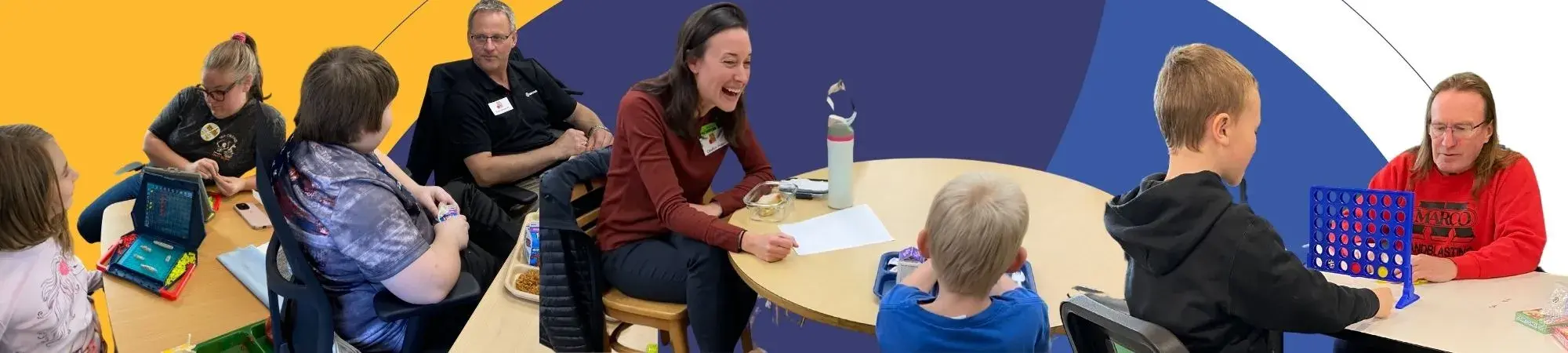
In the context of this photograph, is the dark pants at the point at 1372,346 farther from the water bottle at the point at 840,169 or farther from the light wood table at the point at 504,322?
the light wood table at the point at 504,322

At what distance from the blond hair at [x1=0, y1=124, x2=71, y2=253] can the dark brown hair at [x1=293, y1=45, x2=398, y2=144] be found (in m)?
0.55

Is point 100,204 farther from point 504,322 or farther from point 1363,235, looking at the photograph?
point 1363,235

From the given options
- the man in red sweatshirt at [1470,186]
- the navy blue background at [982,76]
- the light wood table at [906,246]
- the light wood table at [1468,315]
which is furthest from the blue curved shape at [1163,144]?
the light wood table at [1468,315]

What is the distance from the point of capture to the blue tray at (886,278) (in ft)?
7.41

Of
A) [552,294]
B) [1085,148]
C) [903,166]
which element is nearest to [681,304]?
[552,294]

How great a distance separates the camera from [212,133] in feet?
12.2

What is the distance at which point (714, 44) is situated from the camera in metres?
2.67

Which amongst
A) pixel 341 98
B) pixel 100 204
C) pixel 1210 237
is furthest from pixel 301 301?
pixel 1210 237

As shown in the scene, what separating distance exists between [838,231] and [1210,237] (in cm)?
104

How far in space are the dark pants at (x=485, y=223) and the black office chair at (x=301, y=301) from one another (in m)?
0.95

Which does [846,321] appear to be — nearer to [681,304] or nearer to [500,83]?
[681,304]

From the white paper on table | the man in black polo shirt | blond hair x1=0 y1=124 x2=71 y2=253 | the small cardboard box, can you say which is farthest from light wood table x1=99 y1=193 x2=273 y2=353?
the small cardboard box

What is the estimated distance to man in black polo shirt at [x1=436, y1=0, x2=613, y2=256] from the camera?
3877 millimetres

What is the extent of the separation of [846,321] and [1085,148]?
2475 millimetres
